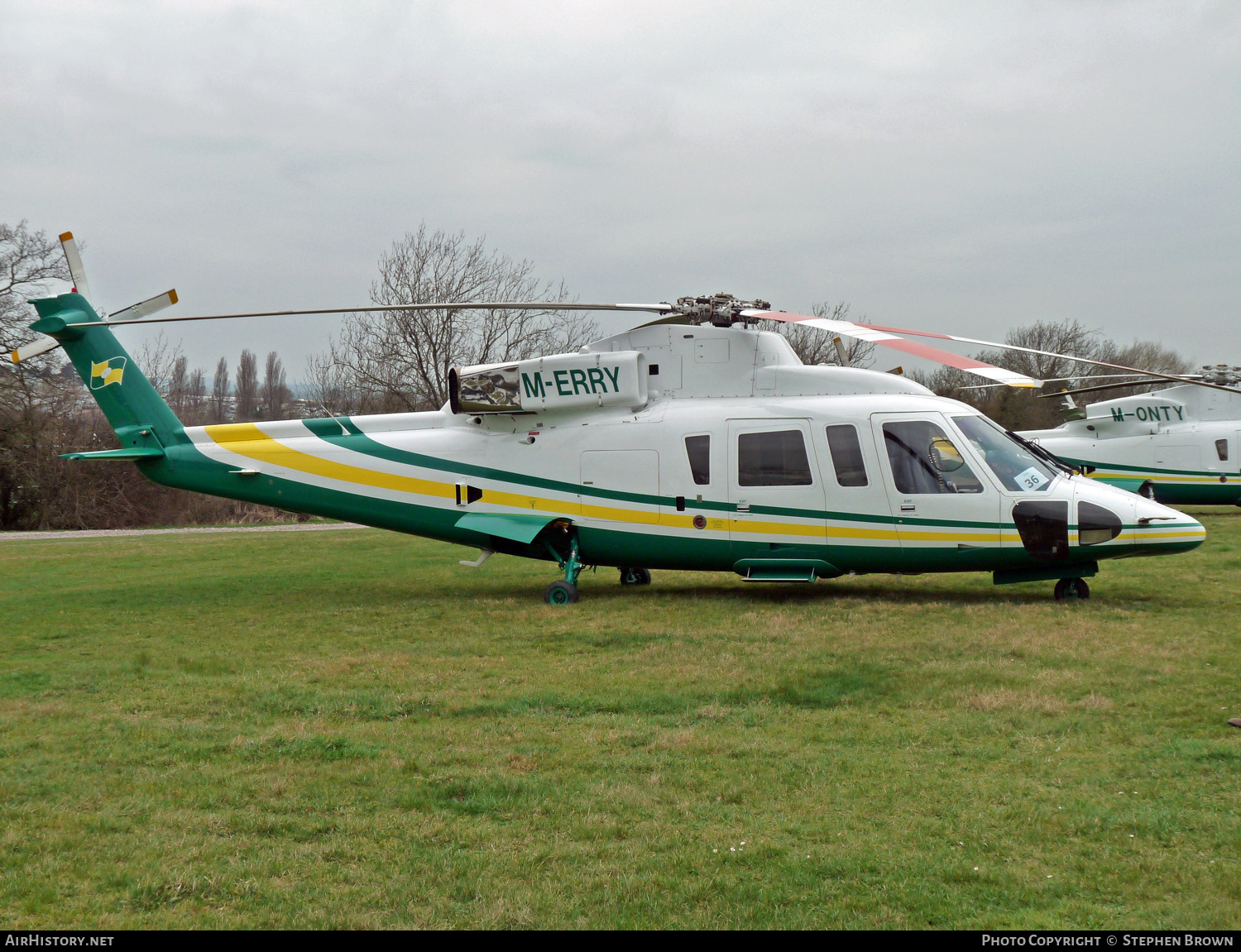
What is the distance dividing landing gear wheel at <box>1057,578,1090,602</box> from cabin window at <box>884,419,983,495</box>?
62.7 inches

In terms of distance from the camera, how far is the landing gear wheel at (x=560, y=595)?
488 inches

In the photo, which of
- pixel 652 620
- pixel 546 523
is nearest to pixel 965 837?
pixel 652 620

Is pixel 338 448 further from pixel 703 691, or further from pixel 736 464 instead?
A: pixel 703 691

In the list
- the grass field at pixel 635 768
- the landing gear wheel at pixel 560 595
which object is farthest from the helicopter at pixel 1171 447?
the landing gear wheel at pixel 560 595

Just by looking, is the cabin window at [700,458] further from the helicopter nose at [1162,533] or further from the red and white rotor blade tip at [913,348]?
the helicopter nose at [1162,533]

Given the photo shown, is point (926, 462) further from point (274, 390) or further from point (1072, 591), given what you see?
point (274, 390)

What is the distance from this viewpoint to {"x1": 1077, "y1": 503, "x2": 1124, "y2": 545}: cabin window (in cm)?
1102

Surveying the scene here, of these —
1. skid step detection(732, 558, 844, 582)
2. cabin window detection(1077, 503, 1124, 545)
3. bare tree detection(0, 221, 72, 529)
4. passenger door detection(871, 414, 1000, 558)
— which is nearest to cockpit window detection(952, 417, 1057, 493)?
passenger door detection(871, 414, 1000, 558)

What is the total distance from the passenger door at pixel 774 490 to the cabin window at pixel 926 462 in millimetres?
946

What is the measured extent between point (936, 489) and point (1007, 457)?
3.05 feet

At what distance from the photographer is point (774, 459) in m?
12.1

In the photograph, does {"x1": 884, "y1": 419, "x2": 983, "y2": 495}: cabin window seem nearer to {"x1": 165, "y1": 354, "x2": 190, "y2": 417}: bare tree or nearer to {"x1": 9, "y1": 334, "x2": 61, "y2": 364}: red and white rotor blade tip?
{"x1": 9, "y1": 334, "x2": 61, "y2": 364}: red and white rotor blade tip

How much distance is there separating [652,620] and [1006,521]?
4231 mm

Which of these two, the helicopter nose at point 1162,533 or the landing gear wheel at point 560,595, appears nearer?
the helicopter nose at point 1162,533
